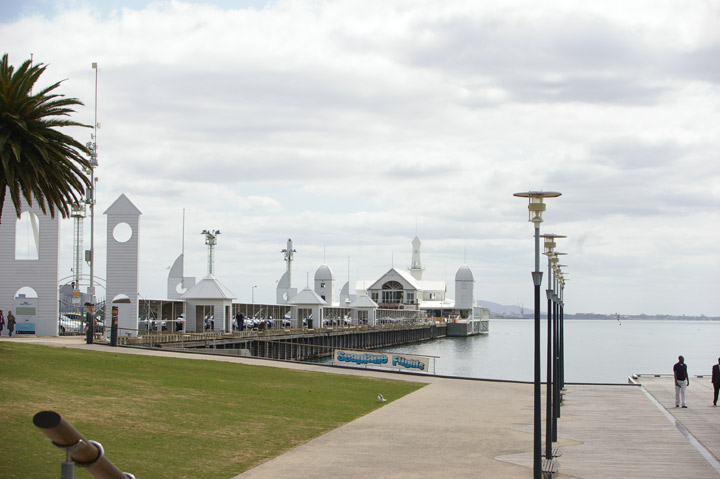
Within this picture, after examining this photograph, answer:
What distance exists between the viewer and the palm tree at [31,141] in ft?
74.1

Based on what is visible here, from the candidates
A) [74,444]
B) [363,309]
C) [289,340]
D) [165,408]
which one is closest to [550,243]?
[165,408]

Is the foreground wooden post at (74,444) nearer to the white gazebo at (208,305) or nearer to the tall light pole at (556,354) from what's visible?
the tall light pole at (556,354)

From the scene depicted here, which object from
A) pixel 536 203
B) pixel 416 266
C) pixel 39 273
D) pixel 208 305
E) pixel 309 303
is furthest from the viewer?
pixel 416 266

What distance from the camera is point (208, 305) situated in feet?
173

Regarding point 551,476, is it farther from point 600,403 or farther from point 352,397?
point 600,403

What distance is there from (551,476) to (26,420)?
10010 millimetres

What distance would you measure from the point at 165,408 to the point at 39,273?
23.9 meters

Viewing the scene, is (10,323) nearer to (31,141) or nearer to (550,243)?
(31,141)

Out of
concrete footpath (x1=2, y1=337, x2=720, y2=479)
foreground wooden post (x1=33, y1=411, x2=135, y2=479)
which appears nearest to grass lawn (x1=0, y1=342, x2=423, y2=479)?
concrete footpath (x1=2, y1=337, x2=720, y2=479)

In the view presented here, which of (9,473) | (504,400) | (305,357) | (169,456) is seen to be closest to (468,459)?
(169,456)

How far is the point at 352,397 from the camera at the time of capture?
26766 mm

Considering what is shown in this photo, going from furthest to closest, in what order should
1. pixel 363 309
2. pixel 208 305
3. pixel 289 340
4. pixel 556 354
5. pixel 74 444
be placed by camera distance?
1. pixel 363 309
2. pixel 289 340
3. pixel 208 305
4. pixel 556 354
5. pixel 74 444

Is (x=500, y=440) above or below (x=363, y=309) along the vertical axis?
above

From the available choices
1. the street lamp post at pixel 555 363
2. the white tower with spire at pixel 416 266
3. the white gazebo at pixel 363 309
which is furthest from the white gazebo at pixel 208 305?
the white tower with spire at pixel 416 266
